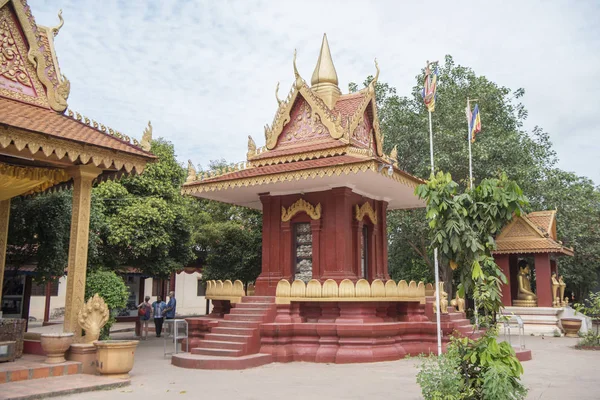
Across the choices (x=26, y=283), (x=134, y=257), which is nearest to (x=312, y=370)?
(x=134, y=257)

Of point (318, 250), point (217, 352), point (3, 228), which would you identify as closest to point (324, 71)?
point (318, 250)

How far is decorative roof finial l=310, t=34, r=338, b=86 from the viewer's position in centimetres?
1705

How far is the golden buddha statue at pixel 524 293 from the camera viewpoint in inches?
943

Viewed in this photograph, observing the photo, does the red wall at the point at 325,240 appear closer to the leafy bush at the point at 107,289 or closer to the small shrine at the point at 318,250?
the small shrine at the point at 318,250

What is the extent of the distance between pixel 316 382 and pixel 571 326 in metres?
15.7

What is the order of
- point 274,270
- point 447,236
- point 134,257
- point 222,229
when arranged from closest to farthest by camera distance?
1. point 447,236
2. point 274,270
3. point 134,257
4. point 222,229

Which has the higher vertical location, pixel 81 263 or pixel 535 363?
pixel 81 263

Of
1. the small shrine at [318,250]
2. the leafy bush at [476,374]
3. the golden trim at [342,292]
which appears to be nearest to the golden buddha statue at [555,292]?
the small shrine at [318,250]

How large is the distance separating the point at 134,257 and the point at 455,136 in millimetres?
14345

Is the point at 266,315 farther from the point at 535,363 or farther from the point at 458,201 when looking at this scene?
the point at 458,201

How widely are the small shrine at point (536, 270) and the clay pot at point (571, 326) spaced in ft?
2.65

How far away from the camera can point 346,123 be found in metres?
15.6

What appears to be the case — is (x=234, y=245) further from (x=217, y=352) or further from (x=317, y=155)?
(x=217, y=352)

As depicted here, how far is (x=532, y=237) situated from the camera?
23797mm
